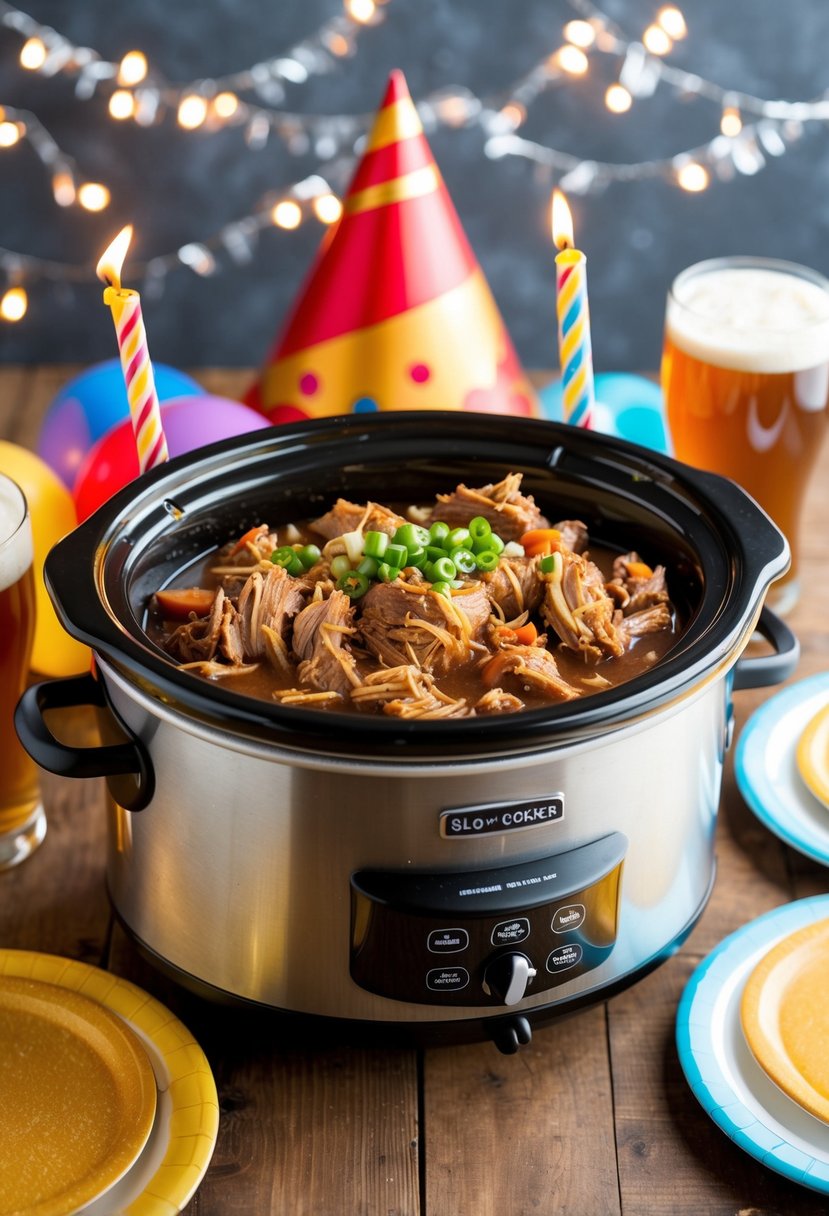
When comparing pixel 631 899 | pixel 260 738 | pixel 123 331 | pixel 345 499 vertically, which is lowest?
pixel 631 899

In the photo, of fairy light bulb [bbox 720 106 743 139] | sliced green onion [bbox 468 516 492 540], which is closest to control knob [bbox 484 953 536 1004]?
sliced green onion [bbox 468 516 492 540]

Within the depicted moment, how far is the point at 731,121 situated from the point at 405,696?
2.73 m

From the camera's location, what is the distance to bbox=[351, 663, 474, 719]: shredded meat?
171 centimetres

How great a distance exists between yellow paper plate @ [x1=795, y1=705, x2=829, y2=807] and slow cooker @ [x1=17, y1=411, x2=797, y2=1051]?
35 centimetres

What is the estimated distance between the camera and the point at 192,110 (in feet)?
11.9

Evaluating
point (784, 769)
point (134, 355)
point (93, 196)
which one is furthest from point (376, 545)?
point (93, 196)

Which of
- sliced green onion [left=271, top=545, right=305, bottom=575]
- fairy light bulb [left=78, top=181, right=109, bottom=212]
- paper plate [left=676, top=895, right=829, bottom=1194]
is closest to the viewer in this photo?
paper plate [left=676, top=895, right=829, bottom=1194]

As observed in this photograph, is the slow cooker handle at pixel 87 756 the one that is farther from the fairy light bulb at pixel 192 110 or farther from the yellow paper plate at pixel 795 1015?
the fairy light bulb at pixel 192 110

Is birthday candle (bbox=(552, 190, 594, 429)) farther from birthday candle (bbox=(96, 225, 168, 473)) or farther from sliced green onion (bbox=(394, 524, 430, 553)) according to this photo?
birthday candle (bbox=(96, 225, 168, 473))

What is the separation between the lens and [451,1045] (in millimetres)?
1775

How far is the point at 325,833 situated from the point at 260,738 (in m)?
0.15

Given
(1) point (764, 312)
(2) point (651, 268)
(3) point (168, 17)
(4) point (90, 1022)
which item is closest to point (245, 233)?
(3) point (168, 17)

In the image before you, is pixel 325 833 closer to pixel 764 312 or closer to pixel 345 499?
pixel 345 499

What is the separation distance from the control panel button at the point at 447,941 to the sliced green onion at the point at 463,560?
565mm
